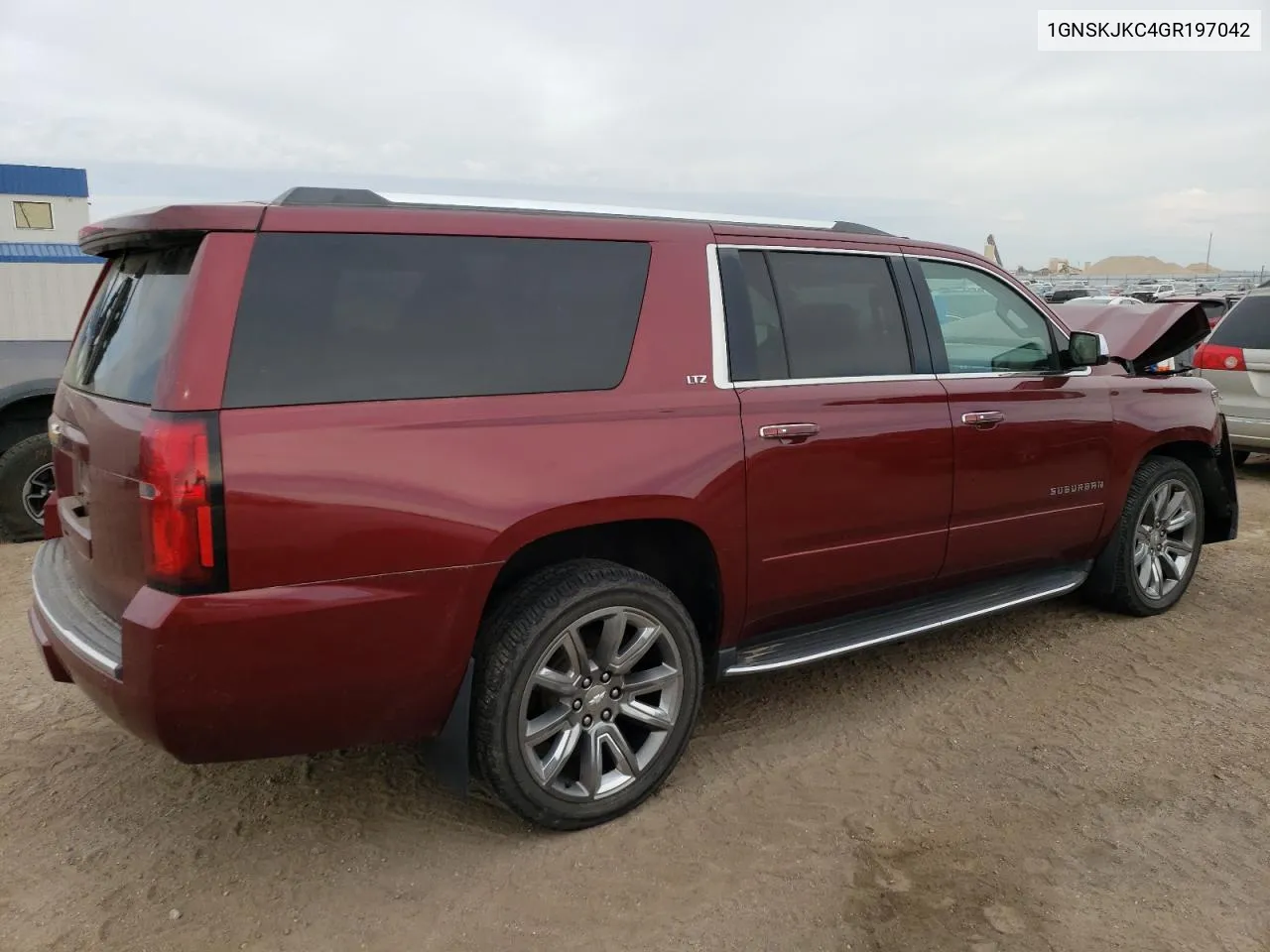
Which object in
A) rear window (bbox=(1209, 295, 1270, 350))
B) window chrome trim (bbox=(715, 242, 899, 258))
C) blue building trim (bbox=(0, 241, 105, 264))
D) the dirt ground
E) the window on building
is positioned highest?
the window on building

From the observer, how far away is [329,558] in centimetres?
245

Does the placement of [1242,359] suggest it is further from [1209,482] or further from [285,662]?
[285,662]

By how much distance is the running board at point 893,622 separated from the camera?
344cm

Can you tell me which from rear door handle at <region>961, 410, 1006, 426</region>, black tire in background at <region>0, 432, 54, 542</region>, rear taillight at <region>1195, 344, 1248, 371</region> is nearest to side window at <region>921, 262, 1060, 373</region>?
rear door handle at <region>961, 410, 1006, 426</region>

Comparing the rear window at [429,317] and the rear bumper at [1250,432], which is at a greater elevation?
the rear window at [429,317]

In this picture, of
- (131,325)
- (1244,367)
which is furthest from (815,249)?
(1244,367)

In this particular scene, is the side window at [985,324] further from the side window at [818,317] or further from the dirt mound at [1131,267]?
the dirt mound at [1131,267]

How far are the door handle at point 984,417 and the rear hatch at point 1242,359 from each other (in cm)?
566

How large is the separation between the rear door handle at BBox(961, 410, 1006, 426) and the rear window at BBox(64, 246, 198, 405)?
2.85 metres

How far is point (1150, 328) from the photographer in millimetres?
5039

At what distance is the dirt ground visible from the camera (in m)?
2.58

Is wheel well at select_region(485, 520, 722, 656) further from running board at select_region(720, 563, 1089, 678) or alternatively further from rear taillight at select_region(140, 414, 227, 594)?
rear taillight at select_region(140, 414, 227, 594)

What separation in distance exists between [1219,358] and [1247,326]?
0.34 m

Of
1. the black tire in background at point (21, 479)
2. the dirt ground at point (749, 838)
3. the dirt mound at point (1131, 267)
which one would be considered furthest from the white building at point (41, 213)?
the dirt mound at point (1131, 267)
